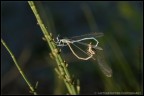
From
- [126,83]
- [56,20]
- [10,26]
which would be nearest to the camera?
[126,83]

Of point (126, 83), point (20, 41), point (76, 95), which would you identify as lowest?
point (20, 41)

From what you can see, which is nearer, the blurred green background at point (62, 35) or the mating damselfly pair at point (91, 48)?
the mating damselfly pair at point (91, 48)

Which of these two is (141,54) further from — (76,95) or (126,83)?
(76,95)

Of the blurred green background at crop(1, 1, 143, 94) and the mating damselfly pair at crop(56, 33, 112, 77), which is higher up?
the mating damselfly pair at crop(56, 33, 112, 77)

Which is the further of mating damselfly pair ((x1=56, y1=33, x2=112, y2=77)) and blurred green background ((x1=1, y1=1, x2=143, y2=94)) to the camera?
blurred green background ((x1=1, y1=1, x2=143, y2=94))

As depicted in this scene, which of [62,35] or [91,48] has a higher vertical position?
[91,48]

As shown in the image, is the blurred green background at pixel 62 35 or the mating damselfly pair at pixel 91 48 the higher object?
the mating damselfly pair at pixel 91 48

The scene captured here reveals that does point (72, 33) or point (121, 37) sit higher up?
point (121, 37)

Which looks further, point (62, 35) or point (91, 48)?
point (62, 35)

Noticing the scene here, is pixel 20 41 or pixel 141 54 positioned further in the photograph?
pixel 20 41

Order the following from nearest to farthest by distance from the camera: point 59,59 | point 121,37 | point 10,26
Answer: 1. point 59,59
2. point 121,37
3. point 10,26

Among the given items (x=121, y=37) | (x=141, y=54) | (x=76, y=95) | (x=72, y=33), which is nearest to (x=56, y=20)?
(x=72, y=33)
